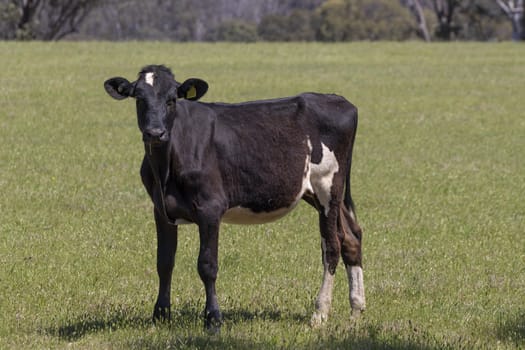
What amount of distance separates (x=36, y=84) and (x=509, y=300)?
24.8m

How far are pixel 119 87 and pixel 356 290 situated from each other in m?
3.16

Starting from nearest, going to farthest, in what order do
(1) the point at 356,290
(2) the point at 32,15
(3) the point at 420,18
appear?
(1) the point at 356,290 → (2) the point at 32,15 → (3) the point at 420,18

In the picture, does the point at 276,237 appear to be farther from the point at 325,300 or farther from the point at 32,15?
the point at 32,15

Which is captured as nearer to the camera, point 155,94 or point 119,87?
point 155,94

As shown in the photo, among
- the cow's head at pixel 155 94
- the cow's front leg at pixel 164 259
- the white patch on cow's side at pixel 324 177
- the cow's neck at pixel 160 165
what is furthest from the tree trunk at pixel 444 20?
the cow's neck at pixel 160 165

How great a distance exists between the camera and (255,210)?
367 inches

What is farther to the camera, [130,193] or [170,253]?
[130,193]

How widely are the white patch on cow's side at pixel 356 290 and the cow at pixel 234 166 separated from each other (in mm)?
10

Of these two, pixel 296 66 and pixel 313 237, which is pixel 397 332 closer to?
pixel 313 237

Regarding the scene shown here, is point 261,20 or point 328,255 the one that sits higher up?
point 328,255

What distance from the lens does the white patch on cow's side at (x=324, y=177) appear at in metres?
9.78

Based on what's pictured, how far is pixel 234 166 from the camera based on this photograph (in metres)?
9.18

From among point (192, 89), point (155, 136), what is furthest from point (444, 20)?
point (155, 136)

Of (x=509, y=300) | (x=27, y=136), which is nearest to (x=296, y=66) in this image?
(x=27, y=136)
